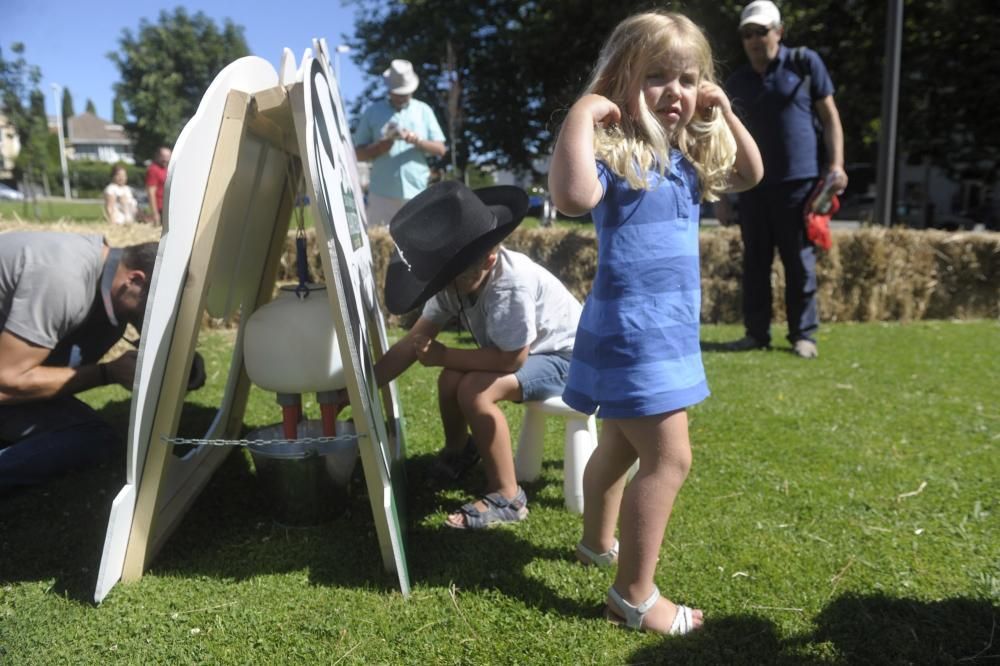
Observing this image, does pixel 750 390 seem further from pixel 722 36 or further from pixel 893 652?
pixel 722 36

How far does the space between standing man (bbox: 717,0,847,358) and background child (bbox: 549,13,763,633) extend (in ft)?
10.1

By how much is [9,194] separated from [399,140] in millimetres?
51719

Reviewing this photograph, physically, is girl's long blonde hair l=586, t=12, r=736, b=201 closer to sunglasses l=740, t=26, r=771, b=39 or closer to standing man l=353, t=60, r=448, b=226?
sunglasses l=740, t=26, r=771, b=39

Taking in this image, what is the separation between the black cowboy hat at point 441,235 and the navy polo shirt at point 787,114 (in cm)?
331

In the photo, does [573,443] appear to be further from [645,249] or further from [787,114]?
[787,114]

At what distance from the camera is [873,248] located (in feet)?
24.6

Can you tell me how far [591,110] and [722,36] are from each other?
16.0 metres

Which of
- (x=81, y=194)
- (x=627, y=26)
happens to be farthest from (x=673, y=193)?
(x=81, y=194)

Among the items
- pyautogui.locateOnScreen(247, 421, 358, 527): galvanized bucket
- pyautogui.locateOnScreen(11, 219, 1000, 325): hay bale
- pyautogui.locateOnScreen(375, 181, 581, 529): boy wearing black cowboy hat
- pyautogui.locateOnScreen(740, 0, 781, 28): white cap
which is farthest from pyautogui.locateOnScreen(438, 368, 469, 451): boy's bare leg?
pyautogui.locateOnScreen(11, 219, 1000, 325): hay bale

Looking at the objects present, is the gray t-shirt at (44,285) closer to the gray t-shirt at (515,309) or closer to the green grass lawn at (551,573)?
the green grass lawn at (551,573)

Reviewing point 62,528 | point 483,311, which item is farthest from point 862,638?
point 62,528

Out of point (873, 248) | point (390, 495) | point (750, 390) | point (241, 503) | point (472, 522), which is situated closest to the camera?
point (390, 495)

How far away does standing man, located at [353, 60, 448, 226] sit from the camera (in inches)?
234

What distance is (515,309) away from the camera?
267 centimetres
